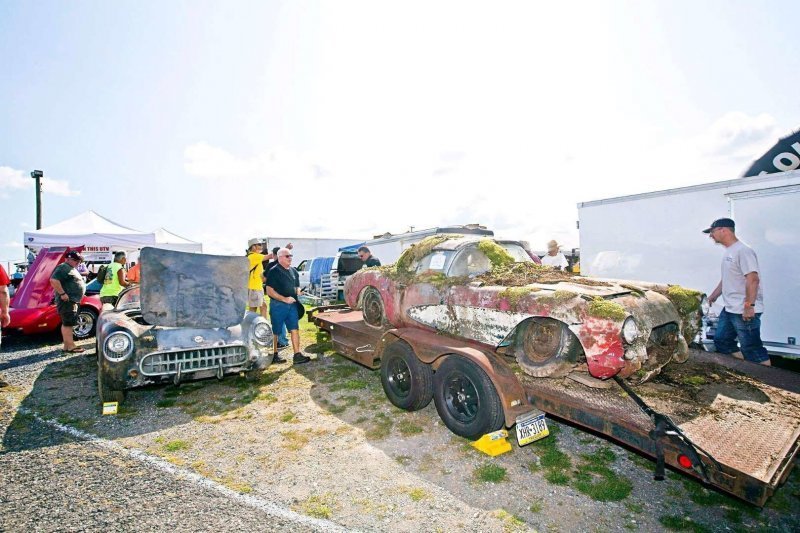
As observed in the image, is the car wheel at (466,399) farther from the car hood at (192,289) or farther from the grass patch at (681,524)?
the car hood at (192,289)

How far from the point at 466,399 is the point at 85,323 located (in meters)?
8.64

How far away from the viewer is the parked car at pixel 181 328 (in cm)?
435

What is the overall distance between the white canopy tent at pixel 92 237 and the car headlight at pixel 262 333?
9643 millimetres

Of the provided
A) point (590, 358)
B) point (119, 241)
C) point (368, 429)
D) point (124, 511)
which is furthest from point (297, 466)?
point (119, 241)

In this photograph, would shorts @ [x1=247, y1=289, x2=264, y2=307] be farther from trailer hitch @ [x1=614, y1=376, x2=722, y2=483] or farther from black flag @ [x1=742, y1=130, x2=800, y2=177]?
black flag @ [x1=742, y1=130, x2=800, y2=177]

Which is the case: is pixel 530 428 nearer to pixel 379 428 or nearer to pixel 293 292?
pixel 379 428

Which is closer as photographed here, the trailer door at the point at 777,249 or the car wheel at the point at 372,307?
the trailer door at the point at 777,249

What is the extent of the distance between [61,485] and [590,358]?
4.31 metres

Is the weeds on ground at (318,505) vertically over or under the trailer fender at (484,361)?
under

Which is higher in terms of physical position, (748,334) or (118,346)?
(118,346)

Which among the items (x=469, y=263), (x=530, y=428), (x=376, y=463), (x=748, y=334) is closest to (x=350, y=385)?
(x=376, y=463)

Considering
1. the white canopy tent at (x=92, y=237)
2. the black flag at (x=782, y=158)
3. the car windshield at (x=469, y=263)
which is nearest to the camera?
the car windshield at (x=469, y=263)

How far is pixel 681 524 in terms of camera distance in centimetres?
264

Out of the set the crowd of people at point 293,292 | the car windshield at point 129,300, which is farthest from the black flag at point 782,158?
the car windshield at point 129,300
